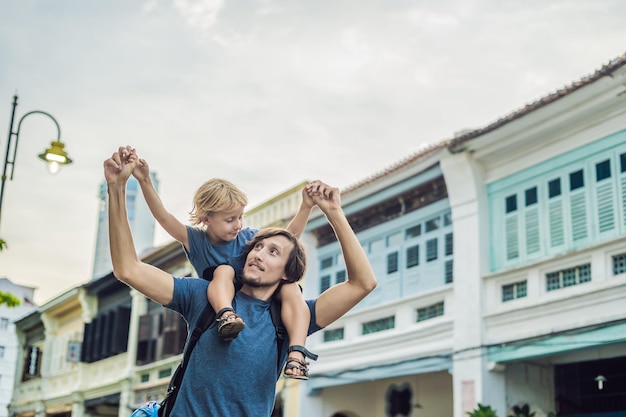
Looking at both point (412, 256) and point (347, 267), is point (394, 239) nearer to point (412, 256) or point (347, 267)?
point (412, 256)

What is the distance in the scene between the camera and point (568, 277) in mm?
13844

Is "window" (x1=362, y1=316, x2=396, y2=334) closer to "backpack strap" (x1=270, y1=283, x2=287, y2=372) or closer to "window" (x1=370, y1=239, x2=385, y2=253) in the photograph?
"window" (x1=370, y1=239, x2=385, y2=253)

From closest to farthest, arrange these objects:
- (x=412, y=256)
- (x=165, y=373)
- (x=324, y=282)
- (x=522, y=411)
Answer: (x=522, y=411)
(x=412, y=256)
(x=324, y=282)
(x=165, y=373)

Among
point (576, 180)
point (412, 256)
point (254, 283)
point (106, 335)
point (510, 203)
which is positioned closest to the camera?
point (254, 283)

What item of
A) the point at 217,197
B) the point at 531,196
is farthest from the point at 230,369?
the point at 531,196

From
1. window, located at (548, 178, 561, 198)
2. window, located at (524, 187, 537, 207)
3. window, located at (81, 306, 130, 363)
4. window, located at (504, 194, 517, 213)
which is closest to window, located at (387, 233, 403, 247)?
window, located at (504, 194, 517, 213)

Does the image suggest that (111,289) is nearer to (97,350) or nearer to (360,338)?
(97,350)

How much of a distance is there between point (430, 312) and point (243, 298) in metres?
12.8

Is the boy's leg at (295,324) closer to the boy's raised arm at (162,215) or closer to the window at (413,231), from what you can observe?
the boy's raised arm at (162,215)

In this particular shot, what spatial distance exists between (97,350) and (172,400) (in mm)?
24812

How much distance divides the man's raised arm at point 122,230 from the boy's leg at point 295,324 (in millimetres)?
508

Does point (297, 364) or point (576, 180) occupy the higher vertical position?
point (576, 180)

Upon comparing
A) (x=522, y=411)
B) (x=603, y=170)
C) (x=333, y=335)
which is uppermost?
(x=603, y=170)

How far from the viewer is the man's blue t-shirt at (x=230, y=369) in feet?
11.7
